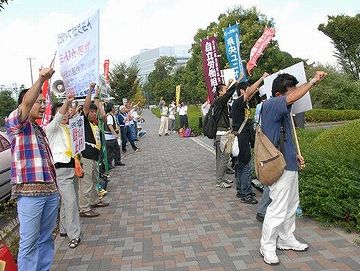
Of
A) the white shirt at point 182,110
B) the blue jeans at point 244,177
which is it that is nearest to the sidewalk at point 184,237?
the blue jeans at point 244,177

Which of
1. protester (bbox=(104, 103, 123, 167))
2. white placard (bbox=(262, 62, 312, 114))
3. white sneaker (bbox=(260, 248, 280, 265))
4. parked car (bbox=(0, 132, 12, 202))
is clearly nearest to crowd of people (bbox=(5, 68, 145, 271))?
white sneaker (bbox=(260, 248, 280, 265))

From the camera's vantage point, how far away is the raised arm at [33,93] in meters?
2.51

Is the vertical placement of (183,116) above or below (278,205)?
above

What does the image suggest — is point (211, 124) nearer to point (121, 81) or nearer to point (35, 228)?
point (35, 228)

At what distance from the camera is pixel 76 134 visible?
14.8 feet

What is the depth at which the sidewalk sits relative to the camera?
3631 mm

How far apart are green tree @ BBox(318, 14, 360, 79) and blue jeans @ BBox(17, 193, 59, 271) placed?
90.8 feet

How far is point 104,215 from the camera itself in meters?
5.46

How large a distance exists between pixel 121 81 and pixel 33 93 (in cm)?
2347

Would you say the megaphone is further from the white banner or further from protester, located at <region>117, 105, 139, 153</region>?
the white banner

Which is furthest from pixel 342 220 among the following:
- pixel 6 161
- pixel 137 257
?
pixel 6 161

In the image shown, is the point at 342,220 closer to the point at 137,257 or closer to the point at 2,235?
the point at 137,257

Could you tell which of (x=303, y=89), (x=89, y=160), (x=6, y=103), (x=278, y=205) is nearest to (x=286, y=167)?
(x=278, y=205)

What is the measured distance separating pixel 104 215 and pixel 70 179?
1.38 m
